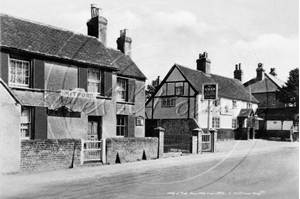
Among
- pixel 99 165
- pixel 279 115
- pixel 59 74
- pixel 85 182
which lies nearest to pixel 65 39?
pixel 59 74

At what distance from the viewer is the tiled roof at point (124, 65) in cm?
1710

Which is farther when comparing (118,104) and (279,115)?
(279,115)

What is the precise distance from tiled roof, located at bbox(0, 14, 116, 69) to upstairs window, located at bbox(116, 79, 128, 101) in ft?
5.85

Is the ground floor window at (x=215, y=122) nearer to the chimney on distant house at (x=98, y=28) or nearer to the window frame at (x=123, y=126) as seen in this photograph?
the window frame at (x=123, y=126)

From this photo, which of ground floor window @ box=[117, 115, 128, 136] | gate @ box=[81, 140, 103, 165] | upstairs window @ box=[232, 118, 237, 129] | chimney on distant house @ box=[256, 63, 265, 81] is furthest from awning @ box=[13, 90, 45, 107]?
upstairs window @ box=[232, 118, 237, 129]

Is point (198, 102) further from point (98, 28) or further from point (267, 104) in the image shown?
point (267, 104)

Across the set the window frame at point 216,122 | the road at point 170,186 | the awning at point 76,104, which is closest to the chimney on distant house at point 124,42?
the awning at point 76,104

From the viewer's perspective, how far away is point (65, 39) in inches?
579

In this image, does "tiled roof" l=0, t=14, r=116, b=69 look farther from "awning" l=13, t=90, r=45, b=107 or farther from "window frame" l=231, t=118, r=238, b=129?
"window frame" l=231, t=118, r=238, b=129

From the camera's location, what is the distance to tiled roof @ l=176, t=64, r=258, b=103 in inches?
1034

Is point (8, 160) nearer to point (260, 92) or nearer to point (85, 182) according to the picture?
point (85, 182)

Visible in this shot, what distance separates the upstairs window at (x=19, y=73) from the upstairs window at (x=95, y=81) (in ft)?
10.4

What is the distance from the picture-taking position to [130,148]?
12250 millimetres

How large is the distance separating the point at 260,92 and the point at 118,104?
24.3 meters
